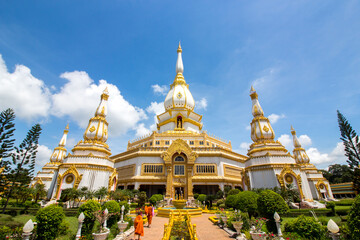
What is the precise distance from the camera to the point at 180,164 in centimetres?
2991

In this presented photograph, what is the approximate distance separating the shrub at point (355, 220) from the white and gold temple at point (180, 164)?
18.6 metres

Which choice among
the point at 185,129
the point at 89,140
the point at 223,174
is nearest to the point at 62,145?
the point at 89,140

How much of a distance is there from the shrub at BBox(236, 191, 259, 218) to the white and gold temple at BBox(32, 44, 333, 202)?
1130 centimetres

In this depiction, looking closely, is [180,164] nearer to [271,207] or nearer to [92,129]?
[92,129]

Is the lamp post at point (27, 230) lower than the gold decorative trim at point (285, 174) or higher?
lower

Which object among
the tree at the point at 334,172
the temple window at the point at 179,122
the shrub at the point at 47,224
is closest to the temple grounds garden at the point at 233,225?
the shrub at the point at 47,224

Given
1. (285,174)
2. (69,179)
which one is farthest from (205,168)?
(69,179)

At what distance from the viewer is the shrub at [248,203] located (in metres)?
13.5

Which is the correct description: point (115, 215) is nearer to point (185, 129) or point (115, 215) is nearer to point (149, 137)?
point (149, 137)

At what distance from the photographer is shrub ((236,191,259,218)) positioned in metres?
13.5

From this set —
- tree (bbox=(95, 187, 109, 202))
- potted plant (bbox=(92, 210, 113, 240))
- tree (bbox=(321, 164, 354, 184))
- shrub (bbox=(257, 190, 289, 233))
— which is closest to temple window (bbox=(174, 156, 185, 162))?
tree (bbox=(95, 187, 109, 202))

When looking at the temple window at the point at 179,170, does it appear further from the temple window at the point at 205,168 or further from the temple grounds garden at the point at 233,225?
the temple grounds garden at the point at 233,225

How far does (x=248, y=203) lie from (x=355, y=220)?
8.38 meters

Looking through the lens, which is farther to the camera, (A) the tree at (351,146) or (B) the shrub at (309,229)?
(A) the tree at (351,146)
